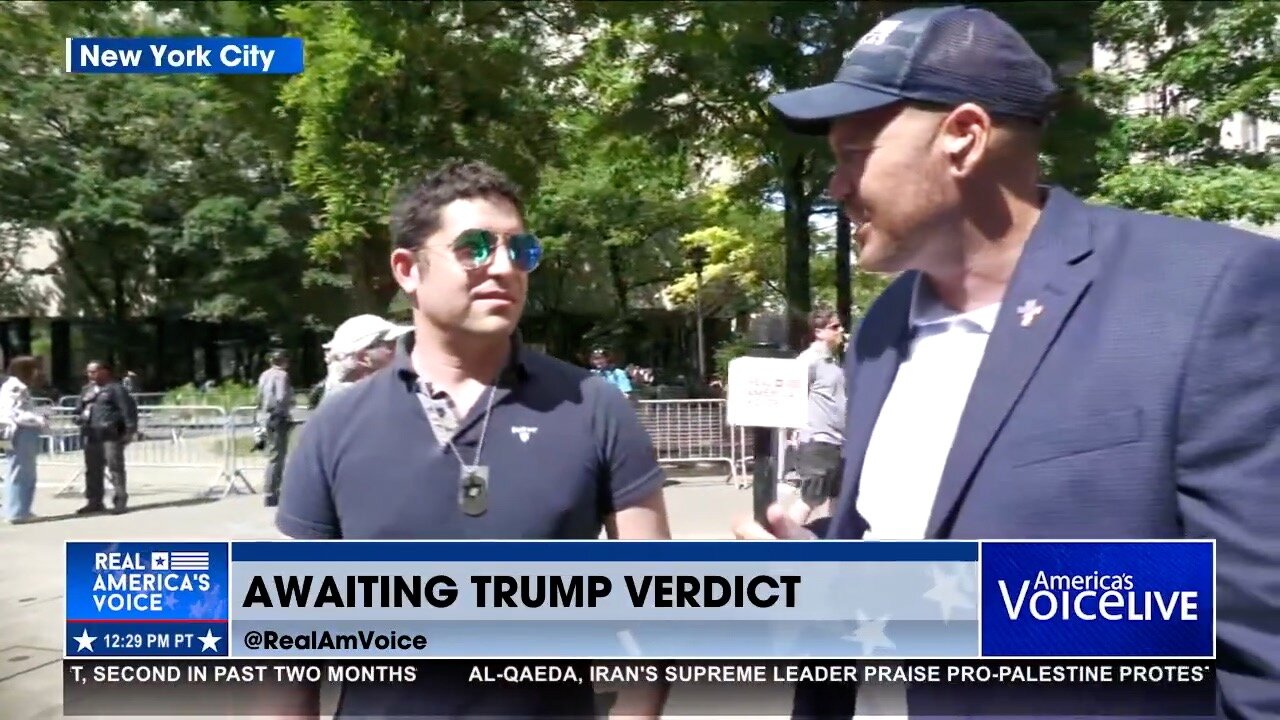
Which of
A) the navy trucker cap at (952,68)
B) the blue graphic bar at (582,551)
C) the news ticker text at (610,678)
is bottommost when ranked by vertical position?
the news ticker text at (610,678)

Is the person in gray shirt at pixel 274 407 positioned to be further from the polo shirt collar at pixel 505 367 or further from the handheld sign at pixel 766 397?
the handheld sign at pixel 766 397

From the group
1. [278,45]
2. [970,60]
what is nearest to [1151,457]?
[970,60]

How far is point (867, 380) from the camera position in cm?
151

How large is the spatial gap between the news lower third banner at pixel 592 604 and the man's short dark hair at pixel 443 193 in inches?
21.3

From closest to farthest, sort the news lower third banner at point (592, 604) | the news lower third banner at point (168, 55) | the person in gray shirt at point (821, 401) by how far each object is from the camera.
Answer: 1. the news lower third banner at point (592, 604)
2. the news lower third banner at point (168, 55)
3. the person in gray shirt at point (821, 401)

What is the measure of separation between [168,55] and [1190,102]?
3701 mm

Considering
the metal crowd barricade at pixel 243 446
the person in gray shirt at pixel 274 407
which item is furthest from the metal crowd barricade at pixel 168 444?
the person in gray shirt at pixel 274 407

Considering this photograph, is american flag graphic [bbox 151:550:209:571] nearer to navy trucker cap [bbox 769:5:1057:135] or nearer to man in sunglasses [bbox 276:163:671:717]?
man in sunglasses [bbox 276:163:671:717]

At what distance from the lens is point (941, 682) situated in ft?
5.28

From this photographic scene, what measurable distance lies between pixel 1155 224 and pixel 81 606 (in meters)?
2.01

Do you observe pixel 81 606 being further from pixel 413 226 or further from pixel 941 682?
pixel 941 682

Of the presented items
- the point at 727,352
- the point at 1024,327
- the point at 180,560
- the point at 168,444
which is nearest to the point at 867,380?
the point at 1024,327

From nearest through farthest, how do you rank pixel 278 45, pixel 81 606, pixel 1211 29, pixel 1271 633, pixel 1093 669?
pixel 1271 633 < pixel 1093 669 < pixel 81 606 < pixel 278 45 < pixel 1211 29

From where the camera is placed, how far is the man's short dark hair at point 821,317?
10.1 feet
